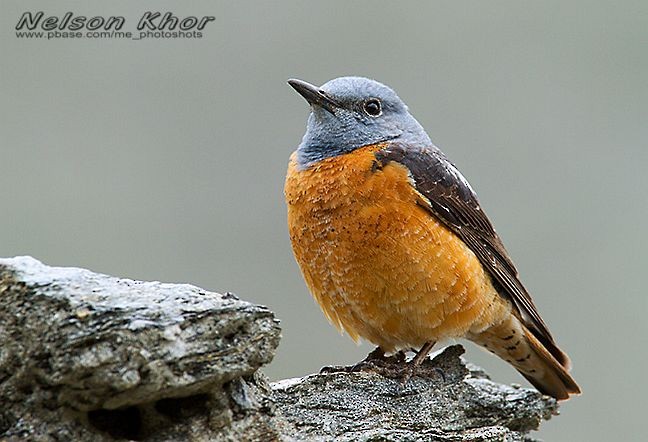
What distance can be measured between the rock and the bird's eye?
2.95 metres

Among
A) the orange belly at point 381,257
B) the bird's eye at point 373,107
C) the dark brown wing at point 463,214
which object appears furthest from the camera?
the bird's eye at point 373,107

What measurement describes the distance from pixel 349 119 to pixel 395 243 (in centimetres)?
132

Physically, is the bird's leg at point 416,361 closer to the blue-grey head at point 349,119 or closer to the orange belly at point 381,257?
the orange belly at point 381,257

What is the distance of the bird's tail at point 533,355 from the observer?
6.80 metres

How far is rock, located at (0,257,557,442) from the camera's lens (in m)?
3.61

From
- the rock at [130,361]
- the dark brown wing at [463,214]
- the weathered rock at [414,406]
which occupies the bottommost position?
the rock at [130,361]

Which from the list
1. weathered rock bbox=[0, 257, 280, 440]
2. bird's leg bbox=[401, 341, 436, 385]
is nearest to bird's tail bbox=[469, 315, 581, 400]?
bird's leg bbox=[401, 341, 436, 385]

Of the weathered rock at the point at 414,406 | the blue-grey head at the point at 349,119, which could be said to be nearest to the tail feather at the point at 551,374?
the weathered rock at the point at 414,406

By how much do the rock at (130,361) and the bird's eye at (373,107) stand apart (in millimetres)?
2951

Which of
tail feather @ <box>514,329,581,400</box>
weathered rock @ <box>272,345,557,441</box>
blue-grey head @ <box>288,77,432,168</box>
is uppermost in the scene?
blue-grey head @ <box>288,77,432,168</box>

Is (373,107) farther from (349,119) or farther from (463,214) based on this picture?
(463,214)

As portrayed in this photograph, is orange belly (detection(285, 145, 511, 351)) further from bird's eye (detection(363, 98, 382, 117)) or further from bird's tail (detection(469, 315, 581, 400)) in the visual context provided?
bird's eye (detection(363, 98, 382, 117))

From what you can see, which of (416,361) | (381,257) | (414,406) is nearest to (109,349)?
(414,406)

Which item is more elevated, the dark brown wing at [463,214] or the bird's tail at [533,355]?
the dark brown wing at [463,214]
